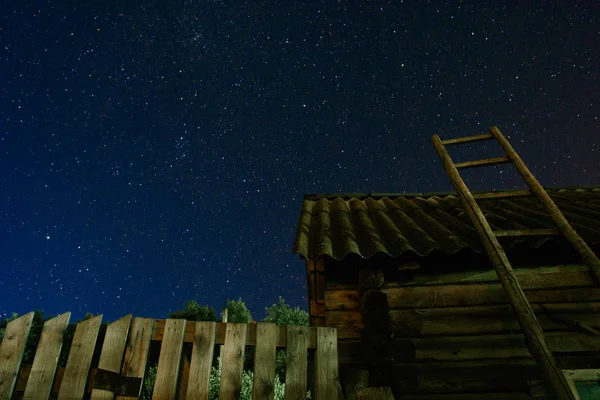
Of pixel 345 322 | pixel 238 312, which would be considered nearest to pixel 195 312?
pixel 238 312

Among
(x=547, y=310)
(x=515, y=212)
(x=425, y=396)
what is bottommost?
(x=425, y=396)

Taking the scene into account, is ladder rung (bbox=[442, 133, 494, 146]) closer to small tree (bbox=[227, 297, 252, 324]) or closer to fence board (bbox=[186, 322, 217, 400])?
fence board (bbox=[186, 322, 217, 400])

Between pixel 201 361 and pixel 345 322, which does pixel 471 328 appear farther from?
pixel 201 361

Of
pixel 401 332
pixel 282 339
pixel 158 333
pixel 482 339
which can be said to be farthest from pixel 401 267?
pixel 158 333

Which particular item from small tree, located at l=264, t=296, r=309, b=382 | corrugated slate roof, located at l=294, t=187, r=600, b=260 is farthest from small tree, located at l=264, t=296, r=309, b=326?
corrugated slate roof, located at l=294, t=187, r=600, b=260

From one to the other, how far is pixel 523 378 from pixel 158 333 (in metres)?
3.73

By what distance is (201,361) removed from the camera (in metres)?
2.53

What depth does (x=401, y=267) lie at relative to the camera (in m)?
4.00

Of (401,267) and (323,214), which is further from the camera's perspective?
(323,214)

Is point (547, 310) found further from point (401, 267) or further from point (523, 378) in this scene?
point (401, 267)

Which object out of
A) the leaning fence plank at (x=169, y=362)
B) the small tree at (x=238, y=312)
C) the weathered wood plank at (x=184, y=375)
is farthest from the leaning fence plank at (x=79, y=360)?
the small tree at (x=238, y=312)

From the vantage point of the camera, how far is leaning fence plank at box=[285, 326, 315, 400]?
250cm

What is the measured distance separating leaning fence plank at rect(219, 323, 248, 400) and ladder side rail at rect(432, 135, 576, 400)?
6.72 feet

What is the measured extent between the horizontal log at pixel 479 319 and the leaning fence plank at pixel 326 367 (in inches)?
61.4
